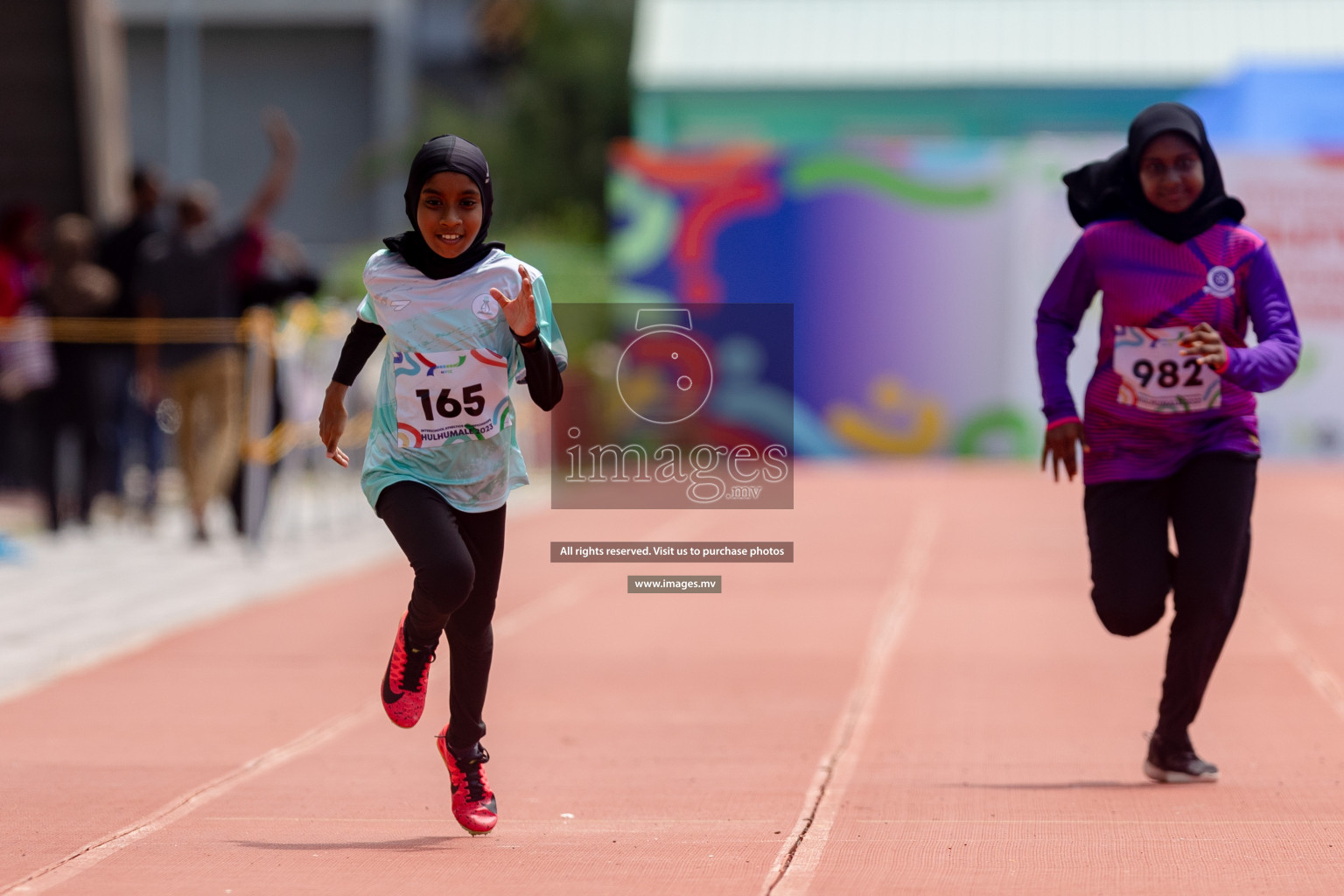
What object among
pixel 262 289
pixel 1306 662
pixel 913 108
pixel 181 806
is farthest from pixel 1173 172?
pixel 913 108

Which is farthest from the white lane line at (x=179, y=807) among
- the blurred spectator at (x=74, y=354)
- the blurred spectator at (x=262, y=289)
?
the blurred spectator at (x=74, y=354)

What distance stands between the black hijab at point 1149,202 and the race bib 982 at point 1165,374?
0.31m

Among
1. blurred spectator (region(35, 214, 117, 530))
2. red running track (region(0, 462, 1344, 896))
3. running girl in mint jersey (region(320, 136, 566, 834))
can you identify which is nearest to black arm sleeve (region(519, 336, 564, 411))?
running girl in mint jersey (region(320, 136, 566, 834))

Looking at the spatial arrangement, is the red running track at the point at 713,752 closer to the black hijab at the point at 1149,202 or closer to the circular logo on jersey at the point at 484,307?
the circular logo on jersey at the point at 484,307

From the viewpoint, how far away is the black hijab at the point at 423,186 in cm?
561

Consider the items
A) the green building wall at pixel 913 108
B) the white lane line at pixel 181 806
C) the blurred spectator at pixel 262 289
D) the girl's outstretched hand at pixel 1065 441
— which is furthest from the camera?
the green building wall at pixel 913 108

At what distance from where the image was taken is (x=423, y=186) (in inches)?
222

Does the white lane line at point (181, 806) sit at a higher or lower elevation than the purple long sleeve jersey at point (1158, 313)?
lower

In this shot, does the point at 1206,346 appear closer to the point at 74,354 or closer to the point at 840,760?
the point at 840,760

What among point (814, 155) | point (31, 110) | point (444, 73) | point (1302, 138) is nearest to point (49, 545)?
point (31, 110)

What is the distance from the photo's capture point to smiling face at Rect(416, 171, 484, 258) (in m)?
5.61

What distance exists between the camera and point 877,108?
1281 inches

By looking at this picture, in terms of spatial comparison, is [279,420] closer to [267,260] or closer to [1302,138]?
[267,260]

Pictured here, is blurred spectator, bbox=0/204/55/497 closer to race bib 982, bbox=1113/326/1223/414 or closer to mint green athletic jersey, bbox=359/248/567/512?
mint green athletic jersey, bbox=359/248/567/512
